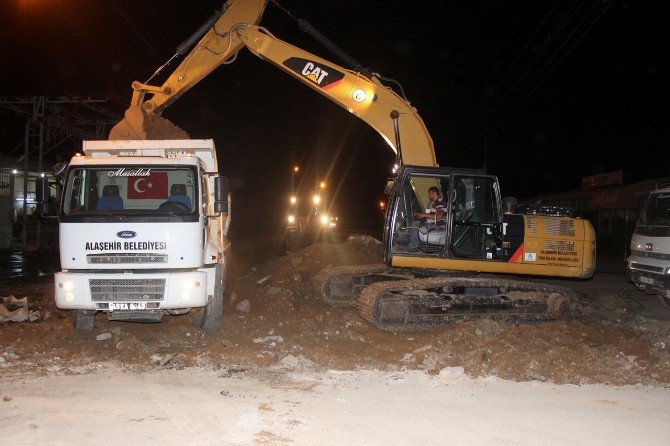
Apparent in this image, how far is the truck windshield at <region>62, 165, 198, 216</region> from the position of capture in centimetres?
830

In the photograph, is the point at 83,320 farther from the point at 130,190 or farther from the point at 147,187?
the point at 147,187

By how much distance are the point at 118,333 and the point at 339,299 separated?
12.9 feet

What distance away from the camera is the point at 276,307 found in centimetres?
1055

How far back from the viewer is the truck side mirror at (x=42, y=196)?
330 inches

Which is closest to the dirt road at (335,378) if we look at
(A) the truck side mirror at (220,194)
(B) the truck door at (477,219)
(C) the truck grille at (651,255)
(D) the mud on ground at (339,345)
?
(D) the mud on ground at (339,345)

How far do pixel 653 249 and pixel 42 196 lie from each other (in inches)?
430

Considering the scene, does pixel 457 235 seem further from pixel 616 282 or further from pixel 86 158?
pixel 616 282

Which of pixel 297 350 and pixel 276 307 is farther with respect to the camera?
pixel 276 307

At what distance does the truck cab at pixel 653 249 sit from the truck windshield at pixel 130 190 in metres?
8.82

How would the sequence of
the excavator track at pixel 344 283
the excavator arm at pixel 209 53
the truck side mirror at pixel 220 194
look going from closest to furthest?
1. the truck side mirror at pixel 220 194
2. the excavator arm at pixel 209 53
3. the excavator track at pixel 344 283

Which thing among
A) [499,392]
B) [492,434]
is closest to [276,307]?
[499,392]

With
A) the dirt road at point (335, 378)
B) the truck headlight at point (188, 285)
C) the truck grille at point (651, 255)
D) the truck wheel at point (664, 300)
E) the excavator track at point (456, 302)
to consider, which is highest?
the truck grille at point (651, 255)

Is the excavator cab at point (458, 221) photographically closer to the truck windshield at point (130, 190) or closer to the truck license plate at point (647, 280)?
the truck windshield at point (130, 190)

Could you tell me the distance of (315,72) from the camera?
10414 millimetres
